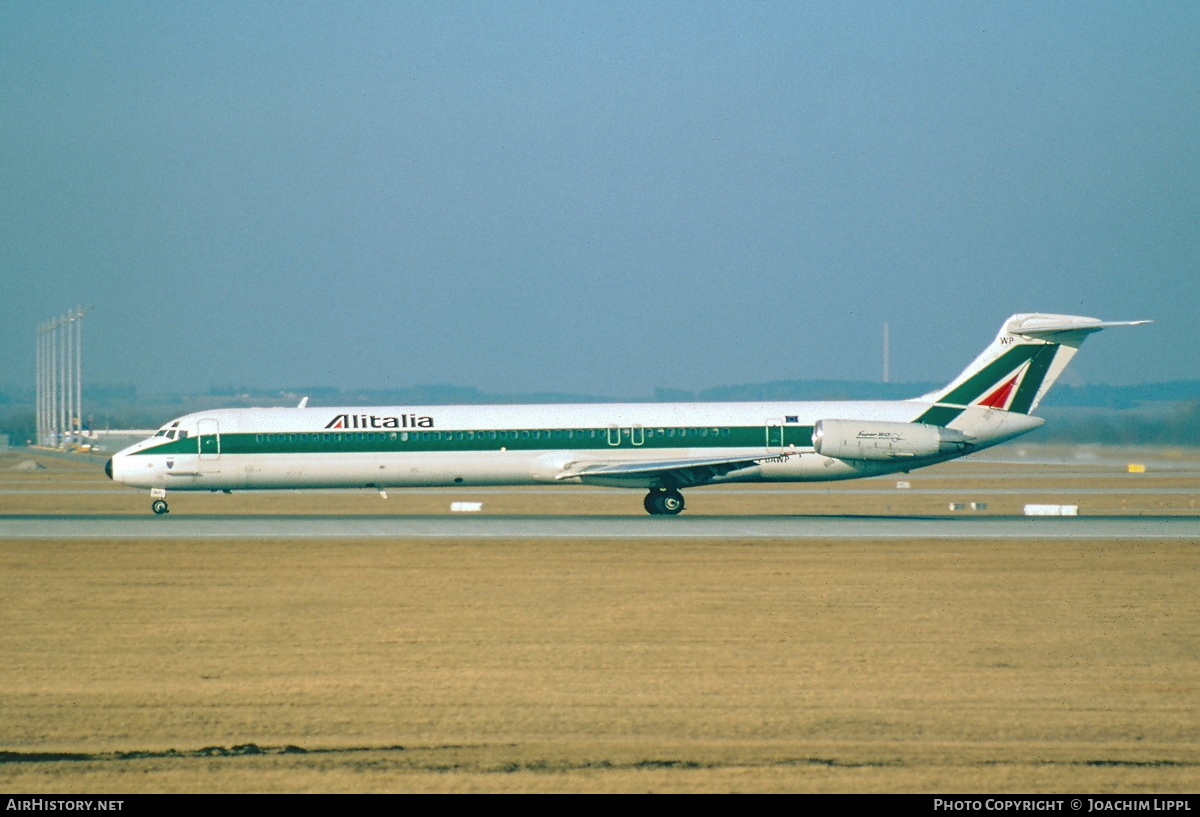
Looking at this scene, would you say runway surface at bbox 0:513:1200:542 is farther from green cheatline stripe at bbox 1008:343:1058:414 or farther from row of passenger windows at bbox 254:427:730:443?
green cheatline stripe at bbox 1008:343:1058:414

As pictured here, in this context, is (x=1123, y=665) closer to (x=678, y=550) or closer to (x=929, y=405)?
(x=678, y=550)

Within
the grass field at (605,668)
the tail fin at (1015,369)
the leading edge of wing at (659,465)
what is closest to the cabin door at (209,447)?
the leading edge of wing at (659,465)

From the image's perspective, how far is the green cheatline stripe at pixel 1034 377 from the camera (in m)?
36.9

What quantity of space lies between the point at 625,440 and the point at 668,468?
1886 millimetres

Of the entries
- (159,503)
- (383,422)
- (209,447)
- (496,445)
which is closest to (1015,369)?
(496,445)

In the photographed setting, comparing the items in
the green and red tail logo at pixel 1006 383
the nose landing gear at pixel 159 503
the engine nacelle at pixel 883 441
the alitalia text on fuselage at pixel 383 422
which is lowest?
the nose landing gear at pixel 159 503

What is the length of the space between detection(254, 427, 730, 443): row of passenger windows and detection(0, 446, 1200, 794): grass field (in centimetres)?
1006

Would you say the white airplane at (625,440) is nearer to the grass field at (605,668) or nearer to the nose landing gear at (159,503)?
the nose landing gear at (159,503)

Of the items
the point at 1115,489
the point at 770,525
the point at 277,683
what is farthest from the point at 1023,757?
the point at 1115,489

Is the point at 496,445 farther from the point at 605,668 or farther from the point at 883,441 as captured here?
the point at 605,668

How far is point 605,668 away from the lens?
15.0m

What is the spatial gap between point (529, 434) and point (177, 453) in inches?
420

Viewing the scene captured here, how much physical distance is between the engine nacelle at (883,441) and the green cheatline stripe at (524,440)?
1046mm

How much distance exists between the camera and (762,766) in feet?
35.0
